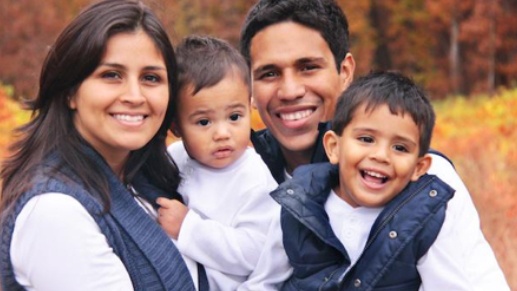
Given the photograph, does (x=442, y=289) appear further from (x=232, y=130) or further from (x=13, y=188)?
(x=13, y=188)

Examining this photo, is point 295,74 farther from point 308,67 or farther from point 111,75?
point 111,75

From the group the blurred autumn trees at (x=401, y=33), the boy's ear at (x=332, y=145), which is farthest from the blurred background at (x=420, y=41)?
the boy's ear at (x=332, y=145)

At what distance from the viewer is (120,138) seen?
265 cm

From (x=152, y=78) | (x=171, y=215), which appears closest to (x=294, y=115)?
(x=171, y=215)

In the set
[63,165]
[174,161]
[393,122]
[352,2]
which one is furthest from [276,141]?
[352,2]

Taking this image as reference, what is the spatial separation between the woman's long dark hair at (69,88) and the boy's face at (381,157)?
2.20 feet

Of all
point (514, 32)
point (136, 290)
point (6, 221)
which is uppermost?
point (514, 32)

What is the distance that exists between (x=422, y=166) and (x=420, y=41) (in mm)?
25201

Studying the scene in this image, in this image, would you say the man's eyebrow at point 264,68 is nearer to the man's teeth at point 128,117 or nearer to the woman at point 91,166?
the woman at point 91,166

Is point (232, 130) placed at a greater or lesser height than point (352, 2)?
lesser

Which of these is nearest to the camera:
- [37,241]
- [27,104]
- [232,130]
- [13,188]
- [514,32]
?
[37,241]

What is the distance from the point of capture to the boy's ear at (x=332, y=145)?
2828 millimetres

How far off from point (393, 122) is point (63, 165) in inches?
39.9

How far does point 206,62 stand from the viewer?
304 cm
